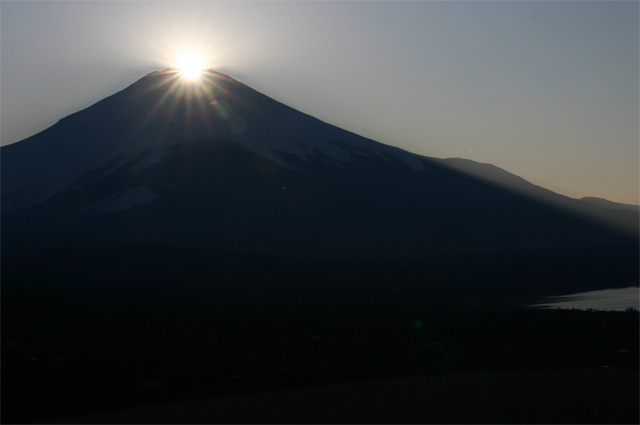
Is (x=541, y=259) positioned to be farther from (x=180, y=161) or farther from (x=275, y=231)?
(x=180, y=161)

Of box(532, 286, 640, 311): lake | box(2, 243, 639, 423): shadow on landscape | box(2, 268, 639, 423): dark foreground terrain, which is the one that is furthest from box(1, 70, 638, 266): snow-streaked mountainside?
box(2, 268, 639, 423): dark foreground terrain

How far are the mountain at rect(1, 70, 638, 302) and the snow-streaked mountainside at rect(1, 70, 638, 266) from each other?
277 millimetres

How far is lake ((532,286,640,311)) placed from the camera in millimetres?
38781

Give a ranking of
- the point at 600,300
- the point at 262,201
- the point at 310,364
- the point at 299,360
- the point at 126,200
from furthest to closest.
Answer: the point at 262,201 < the point at 126,200 < the point at 600,300 < the point at 299,360 < the point at 310,364

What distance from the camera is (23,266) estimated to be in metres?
54.5

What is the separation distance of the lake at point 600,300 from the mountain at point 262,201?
7.11 metres

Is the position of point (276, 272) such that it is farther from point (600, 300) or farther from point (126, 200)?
point (126, 200)

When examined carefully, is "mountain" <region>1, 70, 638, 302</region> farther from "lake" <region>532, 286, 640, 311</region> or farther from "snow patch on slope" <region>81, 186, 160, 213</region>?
"lake" <region>532, 286, 640, 311</region>

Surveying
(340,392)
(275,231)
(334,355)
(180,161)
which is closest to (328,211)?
(275,231)

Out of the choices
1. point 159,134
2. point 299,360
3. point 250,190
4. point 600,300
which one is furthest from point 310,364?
point 159,134

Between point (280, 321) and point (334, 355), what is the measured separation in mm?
7273

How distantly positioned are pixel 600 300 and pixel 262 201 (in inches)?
1849

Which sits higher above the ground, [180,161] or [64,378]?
[180,161]

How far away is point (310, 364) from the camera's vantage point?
760 inches
